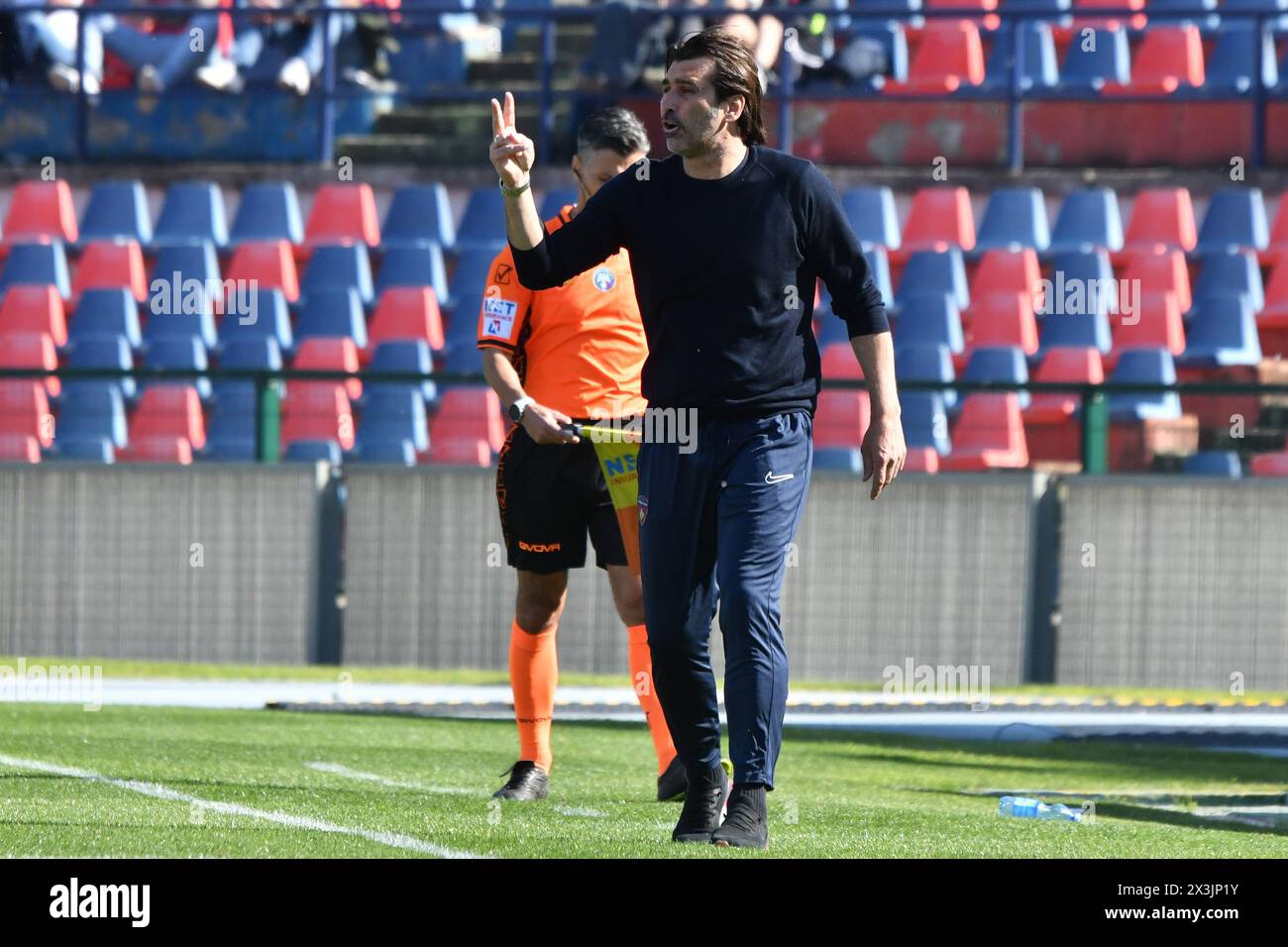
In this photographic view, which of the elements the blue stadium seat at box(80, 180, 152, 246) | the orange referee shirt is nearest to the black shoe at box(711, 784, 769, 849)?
the orange referee shirt

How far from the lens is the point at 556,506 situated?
8.02m

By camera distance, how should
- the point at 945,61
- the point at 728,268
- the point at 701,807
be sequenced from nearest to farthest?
the point at 728,268 < the point at 701,807 < the point at 945,61

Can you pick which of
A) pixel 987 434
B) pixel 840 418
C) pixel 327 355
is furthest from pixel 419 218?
pixel 987 434

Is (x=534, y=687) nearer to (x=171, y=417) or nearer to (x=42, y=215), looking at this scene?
(x=171, y=417)

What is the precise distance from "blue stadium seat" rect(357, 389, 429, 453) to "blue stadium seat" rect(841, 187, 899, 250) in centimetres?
456

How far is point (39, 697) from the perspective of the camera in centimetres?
1217

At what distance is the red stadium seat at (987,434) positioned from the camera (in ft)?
49.0

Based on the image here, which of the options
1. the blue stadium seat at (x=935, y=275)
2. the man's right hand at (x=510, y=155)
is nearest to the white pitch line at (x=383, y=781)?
the man's right hand at (x=510, y=155)

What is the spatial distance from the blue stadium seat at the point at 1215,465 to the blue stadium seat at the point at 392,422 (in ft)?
15.8

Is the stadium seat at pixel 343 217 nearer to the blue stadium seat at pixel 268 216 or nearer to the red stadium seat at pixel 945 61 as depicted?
the blue stadium seat at pixel 268 216

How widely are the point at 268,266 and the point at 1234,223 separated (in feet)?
25.0
